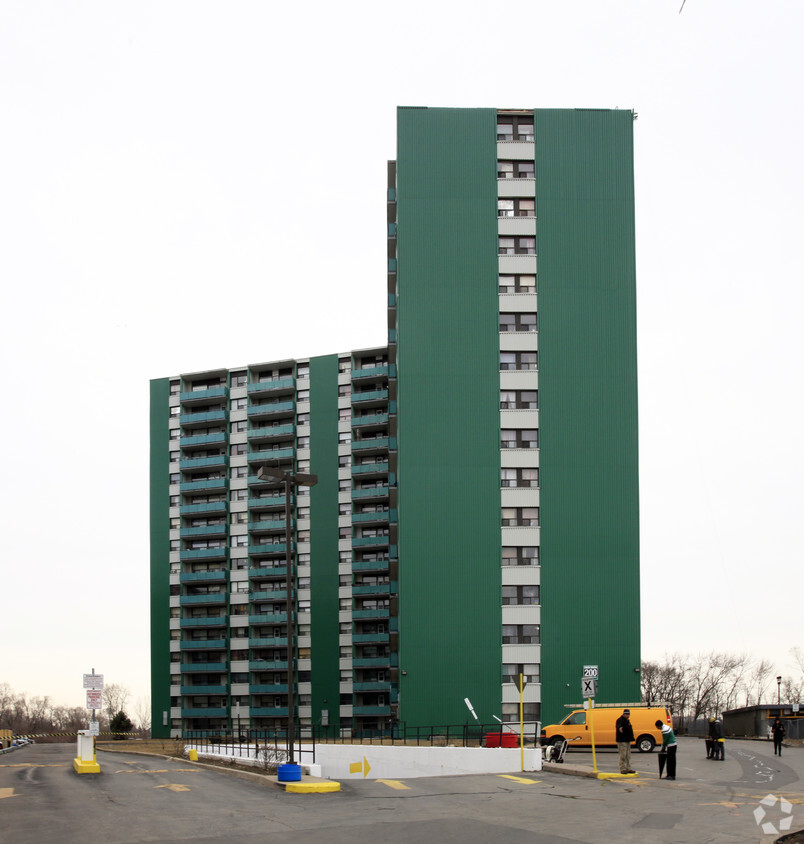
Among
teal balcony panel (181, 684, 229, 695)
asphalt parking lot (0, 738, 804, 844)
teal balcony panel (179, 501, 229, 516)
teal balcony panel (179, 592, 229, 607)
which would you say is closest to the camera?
asphalt parking lot (0, 738, 804, 844)

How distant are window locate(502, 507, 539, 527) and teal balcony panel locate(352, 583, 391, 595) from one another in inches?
1298

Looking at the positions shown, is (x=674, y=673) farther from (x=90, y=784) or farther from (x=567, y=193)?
(x=90, y=784)

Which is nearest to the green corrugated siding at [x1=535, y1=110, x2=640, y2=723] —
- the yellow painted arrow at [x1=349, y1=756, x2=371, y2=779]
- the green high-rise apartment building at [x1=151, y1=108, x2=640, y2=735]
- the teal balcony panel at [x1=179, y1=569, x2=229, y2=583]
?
the green high-rise apartment building at [x1=151, y1=108, x2=640, y2=735]

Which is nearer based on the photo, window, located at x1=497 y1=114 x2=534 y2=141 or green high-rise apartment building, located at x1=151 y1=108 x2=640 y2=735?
green high-rise apartment building, located at x1=151 y1=108 x2=640 y2=735

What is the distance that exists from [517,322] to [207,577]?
50.4 metres

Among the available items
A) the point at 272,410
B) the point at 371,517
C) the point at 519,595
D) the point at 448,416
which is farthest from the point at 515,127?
the point at 272,410

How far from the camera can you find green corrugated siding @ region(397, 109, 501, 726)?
64312mm

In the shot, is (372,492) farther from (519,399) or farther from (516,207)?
(516,207)

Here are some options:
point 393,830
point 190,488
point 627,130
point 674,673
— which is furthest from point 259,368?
point 393,830

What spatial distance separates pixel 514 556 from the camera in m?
66.4

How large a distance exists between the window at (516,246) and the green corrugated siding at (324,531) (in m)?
38.0

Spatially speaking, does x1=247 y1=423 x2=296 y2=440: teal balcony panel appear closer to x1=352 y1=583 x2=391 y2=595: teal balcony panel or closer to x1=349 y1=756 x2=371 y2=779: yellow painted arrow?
x1=352 y1=583 x2=391 y2=595: teal balcony panel

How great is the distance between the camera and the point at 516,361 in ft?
227

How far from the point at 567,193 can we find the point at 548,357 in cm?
1199
